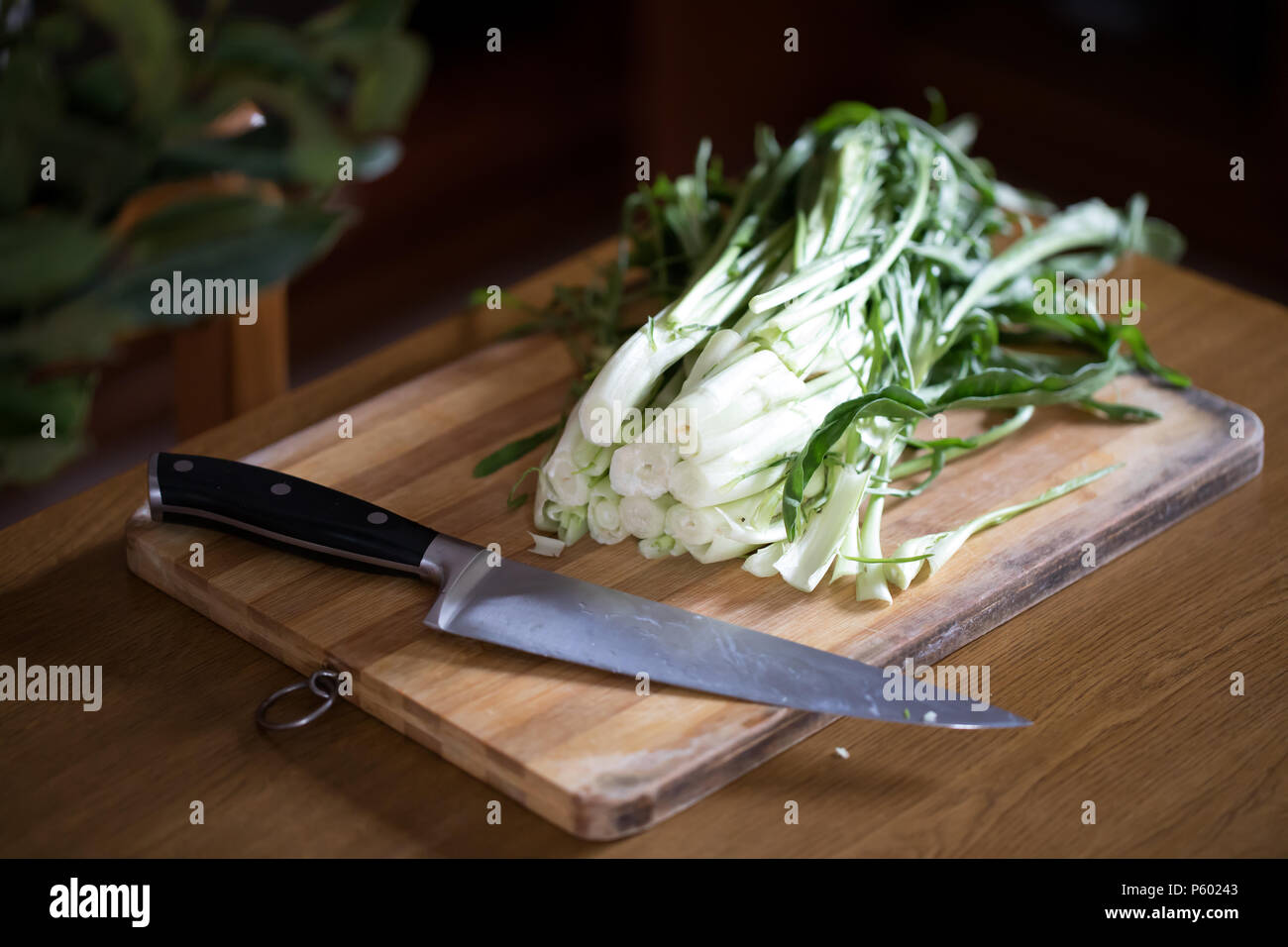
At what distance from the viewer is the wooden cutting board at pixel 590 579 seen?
3.43 ft

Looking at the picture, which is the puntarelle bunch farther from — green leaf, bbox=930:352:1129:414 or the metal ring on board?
the metal ring on board

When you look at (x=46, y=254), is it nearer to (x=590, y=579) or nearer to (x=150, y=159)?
(x=150, y=159)

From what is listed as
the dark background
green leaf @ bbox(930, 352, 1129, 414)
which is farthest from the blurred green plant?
the dark background

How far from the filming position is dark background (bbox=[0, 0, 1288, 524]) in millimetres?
→ 3197

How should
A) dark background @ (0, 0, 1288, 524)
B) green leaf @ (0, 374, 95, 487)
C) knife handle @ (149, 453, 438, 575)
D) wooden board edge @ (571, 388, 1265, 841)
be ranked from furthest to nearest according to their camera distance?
1. dark background @ (0, 0, 1288, 524)
2. knife handle @ (149, 453, 438, 575)
3. wooden board edge @ (571, 388, 1265, 841)
4. green leaf @ (0, 374, 95, 487)

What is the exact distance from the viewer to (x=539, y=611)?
113cm

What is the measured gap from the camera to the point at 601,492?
4.09 feet

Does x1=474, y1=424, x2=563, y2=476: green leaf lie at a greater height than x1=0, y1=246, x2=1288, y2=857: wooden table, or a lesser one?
greater

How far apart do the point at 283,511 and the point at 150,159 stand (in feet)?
1.80

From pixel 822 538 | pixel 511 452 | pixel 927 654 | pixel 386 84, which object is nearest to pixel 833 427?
pixel 822 538

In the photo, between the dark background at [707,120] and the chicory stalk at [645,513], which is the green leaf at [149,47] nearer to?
the chicory stalk at [645,513]

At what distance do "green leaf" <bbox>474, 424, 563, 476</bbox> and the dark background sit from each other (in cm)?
177
